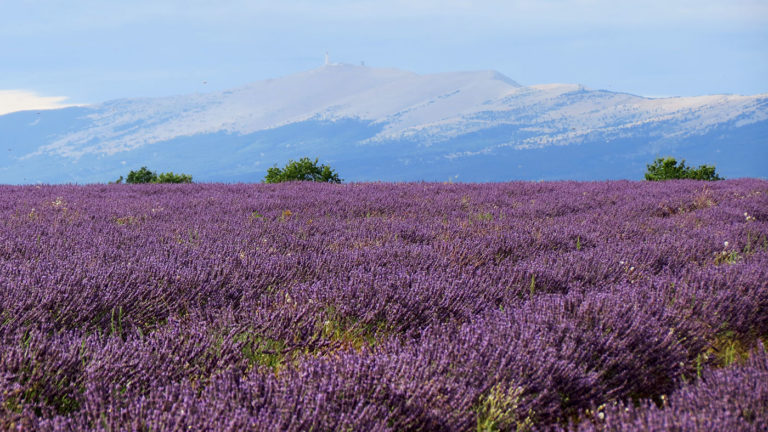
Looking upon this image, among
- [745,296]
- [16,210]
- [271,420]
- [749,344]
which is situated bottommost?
[749,344]

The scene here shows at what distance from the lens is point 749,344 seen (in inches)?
99.9

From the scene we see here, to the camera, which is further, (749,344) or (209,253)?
(209,253)

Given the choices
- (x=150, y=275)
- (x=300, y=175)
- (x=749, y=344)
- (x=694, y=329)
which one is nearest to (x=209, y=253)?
(x=150, y=275)

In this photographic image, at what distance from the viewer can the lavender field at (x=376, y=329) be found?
4.90 feet

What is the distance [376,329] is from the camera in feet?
7.97

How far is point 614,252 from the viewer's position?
12.2 ft

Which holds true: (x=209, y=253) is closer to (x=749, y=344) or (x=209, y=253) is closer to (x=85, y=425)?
(x=85, y=425)

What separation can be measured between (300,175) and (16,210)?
33.1 ft

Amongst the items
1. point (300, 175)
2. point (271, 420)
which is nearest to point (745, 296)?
point (271, 420)

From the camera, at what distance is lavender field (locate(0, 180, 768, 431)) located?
58.8 inches

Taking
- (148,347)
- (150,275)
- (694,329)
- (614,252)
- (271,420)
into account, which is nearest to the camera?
(271,420)

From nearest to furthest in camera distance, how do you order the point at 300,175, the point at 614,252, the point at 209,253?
the point at 209,253 < the point at 614,252 < the point at 300,175

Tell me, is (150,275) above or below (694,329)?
above

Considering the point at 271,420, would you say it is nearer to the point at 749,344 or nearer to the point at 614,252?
the point at 749,344
